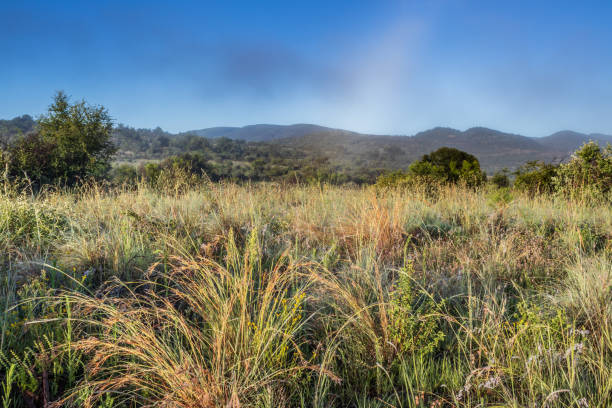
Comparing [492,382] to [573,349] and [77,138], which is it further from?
[77,138]

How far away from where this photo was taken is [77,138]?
59.0 feet

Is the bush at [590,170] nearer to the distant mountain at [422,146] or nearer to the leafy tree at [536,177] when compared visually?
the leafy tree at [536,177]

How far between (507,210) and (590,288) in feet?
12.6

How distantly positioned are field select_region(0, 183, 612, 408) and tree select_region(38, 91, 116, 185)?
15.6 metres

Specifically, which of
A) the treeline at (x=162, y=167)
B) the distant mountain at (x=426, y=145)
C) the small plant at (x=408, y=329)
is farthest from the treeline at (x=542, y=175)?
the distant mountain at (x=426, y=145)

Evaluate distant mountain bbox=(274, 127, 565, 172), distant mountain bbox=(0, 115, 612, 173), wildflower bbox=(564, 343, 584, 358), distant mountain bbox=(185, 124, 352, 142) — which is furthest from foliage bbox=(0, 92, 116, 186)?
distant mountain bbox=(185, 124, 352, 142)

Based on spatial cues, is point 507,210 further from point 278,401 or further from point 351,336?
point 278,401

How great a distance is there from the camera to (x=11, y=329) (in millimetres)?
1881

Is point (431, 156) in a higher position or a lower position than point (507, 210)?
higher

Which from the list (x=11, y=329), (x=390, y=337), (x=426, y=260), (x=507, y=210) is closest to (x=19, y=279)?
(x=11, y=329)

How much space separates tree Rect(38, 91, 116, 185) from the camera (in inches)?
669

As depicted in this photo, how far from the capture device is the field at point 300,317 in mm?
1509

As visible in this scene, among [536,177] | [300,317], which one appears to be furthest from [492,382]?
[536,177]

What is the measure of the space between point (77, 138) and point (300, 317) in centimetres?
2154
